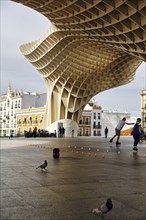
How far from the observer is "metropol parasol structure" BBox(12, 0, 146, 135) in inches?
826

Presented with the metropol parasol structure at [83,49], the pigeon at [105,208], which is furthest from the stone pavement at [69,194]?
the metropol parasol structure at [83,49]

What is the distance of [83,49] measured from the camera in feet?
121

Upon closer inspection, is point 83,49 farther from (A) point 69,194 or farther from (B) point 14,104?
(B) point 14,104

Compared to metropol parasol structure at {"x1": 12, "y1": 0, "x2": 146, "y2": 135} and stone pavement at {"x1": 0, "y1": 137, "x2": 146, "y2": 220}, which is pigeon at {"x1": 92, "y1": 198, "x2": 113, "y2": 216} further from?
metropol parasol structure at {"x1": 12, "y1": 0, "x2": 146, "y2": 135}

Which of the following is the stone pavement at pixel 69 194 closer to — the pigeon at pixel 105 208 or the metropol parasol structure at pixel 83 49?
the pigeon at pixel 105 208

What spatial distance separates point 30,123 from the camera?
266 feet

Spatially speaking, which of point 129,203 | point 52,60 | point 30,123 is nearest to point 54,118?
point 52,60

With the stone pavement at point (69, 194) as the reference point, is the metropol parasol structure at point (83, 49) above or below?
above

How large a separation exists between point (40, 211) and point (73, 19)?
866 inches

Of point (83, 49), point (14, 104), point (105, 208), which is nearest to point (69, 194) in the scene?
point (105, 208)

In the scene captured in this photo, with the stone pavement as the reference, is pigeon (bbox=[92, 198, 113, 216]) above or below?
above

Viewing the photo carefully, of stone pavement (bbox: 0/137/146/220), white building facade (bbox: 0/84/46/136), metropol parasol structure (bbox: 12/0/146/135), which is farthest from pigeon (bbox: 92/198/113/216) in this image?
white building facade (bbox: 0/84/46/136)

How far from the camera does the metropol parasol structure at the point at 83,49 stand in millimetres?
20986

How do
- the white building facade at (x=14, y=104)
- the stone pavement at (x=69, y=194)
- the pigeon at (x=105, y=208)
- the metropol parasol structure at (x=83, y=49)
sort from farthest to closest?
the white building facade at (x=14, y=104), the metropol parasol structure at (x=83, y=49), the stone pavement at (x=69, y=194), the pigeon at (x=105, y=208)
